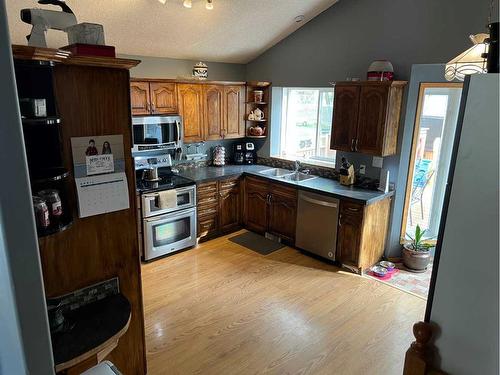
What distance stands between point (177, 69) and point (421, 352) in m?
4.58

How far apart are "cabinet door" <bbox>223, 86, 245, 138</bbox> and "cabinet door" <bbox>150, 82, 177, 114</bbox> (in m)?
0.86

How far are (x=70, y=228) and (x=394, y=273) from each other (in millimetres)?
3571

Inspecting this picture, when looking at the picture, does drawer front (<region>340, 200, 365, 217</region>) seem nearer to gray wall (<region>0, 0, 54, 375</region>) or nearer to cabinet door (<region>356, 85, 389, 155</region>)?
cabinet door (<region>356, 85, 389, 155</region>)

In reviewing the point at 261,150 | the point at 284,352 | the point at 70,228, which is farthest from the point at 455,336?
the point at 261,150

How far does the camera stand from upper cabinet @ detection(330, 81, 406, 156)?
388 cm

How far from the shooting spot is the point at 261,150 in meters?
5.75

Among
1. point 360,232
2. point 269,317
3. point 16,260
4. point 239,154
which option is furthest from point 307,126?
point 16,260

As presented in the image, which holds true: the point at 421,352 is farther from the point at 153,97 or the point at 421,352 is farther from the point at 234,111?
the point at 234,111

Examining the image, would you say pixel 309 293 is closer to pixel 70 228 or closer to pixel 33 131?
pixel 70 228

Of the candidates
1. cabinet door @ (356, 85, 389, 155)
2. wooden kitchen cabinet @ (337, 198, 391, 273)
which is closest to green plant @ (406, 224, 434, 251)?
wooden kitchen cabinet @ (337, 198, 391, 273)

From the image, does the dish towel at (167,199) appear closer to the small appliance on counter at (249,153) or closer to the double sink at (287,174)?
the double sink at (287,174)

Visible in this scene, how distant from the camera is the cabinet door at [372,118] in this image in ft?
12.7

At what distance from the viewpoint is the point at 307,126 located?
17.3ft

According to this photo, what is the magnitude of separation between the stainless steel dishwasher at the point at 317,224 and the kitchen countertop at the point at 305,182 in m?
0.10
